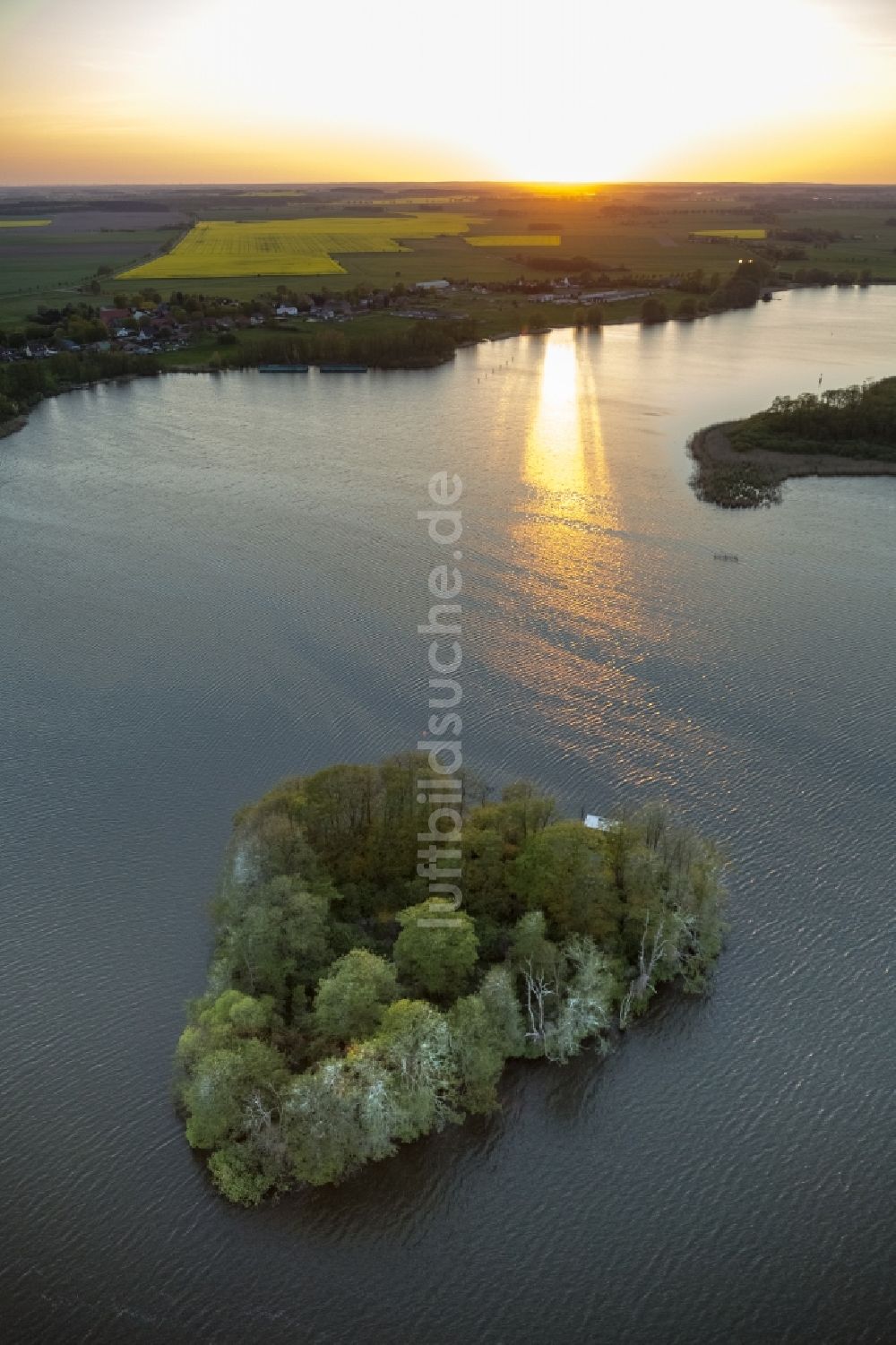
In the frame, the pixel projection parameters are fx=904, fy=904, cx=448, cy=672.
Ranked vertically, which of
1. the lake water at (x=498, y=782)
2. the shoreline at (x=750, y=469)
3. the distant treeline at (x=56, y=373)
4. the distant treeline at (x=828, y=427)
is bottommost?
the lake water at (x=498, y=782)

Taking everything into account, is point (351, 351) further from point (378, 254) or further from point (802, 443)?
point (378, 254)

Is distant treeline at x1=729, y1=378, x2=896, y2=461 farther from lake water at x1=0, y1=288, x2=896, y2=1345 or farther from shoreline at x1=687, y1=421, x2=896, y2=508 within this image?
lake water at x1=0, y1=288, x2=896, y2=1345

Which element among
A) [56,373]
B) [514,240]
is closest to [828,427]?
[56,373]

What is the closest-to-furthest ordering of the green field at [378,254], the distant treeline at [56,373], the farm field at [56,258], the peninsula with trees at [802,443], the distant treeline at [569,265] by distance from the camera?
the peninsula with trees at [802,443], the distant treeline at [56,373], the farm field at [56,258], the green field at [378,254], the distant treeline at [569,265]

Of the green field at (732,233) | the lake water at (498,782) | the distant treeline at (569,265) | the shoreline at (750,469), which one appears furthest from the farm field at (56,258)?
the green field at (732,233)

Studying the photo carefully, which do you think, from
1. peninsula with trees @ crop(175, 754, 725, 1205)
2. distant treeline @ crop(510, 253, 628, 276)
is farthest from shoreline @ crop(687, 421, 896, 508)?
distant treeline @ crop(510, 253, 628, 276)

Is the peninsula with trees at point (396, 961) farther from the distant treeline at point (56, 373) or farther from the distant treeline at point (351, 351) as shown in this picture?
the distant treeline at point (351, 351)

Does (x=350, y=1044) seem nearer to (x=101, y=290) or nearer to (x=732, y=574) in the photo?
(x=732, y=574)
